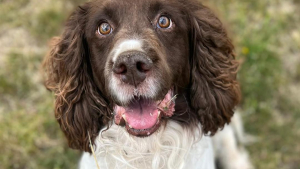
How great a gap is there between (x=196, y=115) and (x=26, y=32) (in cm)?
329

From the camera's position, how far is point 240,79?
567cm

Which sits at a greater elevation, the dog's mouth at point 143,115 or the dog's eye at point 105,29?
the dog's eye at point 105,29

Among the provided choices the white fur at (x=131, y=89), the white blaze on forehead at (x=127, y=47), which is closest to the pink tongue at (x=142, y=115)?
the white fur at (x=131, y=89)

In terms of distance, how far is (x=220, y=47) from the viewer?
384cm

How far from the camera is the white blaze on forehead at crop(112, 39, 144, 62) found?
2.99 m

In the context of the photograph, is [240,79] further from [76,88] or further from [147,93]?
[147,93]

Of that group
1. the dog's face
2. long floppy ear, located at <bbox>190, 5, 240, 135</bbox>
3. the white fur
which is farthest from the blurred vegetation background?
the white fur

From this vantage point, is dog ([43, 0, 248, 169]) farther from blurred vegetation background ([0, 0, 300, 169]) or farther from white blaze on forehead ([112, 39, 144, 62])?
blurred vegetation background ([0, 0, 300, 169])

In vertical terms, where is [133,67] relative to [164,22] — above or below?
below

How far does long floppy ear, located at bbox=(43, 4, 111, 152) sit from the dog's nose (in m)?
0.76

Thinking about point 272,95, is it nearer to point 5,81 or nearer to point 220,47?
point 220,47

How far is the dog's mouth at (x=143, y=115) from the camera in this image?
11.0 feet

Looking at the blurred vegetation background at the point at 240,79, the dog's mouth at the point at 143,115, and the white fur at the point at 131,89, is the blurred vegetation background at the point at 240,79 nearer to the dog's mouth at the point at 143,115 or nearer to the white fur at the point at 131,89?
the dog's mouth at the point at 143,115

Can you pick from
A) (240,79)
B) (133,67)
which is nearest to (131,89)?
(133,67)
